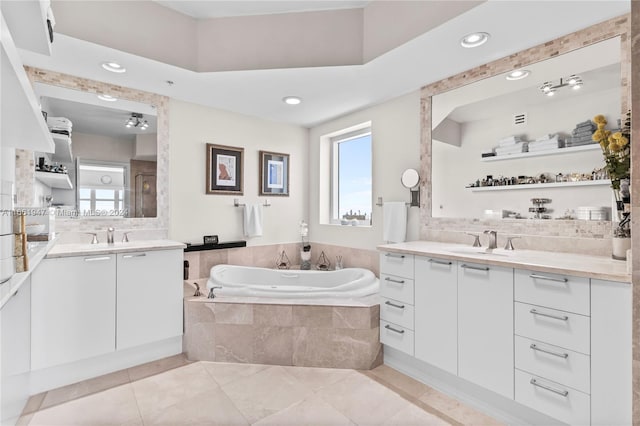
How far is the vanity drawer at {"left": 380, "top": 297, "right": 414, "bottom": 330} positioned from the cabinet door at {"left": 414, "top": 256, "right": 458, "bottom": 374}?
→ 0.05 m

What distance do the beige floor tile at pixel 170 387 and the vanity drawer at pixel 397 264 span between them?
1.41 m

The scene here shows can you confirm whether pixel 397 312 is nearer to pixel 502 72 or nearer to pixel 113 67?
pixel 502 72

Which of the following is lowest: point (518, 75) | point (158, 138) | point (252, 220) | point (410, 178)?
point (252, 220)

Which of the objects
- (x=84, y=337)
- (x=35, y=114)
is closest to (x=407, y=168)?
(x=35, y=114)

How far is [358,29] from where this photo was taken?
2.38m

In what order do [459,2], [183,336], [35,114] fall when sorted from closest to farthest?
[35,114] < [459,2] < [183,336]

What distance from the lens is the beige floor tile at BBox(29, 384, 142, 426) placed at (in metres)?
1.83

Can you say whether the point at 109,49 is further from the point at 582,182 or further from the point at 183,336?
the point at 582,182

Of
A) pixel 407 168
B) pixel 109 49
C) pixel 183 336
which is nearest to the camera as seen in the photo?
pixel 109 49

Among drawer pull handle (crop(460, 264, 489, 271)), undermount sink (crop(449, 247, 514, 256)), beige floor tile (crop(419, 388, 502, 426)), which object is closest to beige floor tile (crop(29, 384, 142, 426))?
beige floor tile (crop(419, 388, 502, 426))

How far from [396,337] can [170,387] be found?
155 cm

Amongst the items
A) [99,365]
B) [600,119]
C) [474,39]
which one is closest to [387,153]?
[474,39]

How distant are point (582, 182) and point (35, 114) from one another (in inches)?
110

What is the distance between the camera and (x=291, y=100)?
3.15 m
